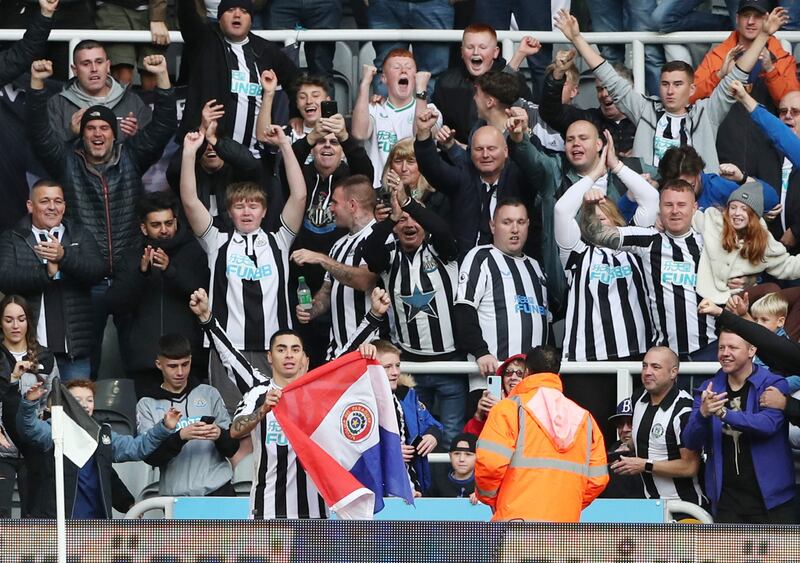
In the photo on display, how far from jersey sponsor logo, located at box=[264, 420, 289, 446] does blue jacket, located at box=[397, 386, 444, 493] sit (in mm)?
948

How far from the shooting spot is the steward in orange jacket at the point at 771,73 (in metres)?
16.5

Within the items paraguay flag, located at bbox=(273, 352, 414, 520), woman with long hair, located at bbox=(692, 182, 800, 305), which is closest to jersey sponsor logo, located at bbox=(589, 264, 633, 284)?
woman with long hair, located at bbox=(692, 182, 800, 305)

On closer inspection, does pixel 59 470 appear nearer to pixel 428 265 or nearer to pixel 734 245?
pixel 428 265

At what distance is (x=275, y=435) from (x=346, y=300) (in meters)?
2.30

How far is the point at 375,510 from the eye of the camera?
12398 millimetres

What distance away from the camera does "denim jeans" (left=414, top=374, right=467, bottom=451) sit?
1432 centimetres

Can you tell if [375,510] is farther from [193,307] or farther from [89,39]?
Answer: [89,39]

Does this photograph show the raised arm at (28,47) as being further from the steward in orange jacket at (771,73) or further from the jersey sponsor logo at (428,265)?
the steward in orange jacket at (771,73)

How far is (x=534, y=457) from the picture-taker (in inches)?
444

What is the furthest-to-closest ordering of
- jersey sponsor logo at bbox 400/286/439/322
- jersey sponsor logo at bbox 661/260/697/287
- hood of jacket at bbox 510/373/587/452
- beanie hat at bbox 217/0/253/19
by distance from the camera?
beanie hat at bbox 217/0/253/19 < jersey sponsor logo at bbox 400/286/439/322 < jersey sponsor logo at bbox 661/260/697/287 < hood of jacket at bbox 510/373/587/452

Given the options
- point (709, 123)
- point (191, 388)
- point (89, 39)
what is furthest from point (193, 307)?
point (709, 123)

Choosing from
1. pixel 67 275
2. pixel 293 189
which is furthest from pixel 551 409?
pixel 67 275

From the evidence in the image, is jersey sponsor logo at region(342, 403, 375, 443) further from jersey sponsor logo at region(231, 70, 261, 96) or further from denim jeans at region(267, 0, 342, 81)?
denim jeans at region(267, 0, 342, 81)

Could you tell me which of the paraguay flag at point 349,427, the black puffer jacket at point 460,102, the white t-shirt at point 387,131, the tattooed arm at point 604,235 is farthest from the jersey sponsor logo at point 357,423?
the black puffer jacket at point 460,102
